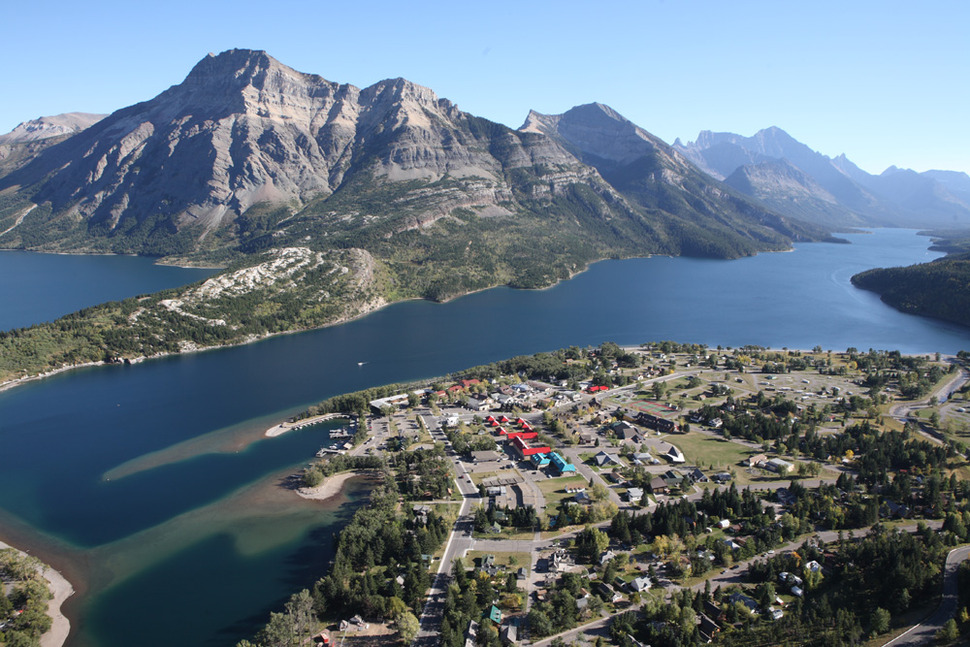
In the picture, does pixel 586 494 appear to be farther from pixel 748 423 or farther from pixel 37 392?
pixel 37 392

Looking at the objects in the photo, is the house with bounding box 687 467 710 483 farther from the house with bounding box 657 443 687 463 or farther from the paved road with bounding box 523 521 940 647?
the paved road with bounding box 523 521 940 647

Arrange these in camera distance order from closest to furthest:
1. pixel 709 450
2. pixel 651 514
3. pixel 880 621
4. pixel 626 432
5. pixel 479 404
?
pixel 880 621 < pixel 651 514 < pixel 709 450 < pixel 626 432 < pixel 479 404

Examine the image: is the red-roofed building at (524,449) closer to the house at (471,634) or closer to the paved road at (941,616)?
the house at (471,634)

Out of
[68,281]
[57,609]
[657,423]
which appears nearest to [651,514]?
[657,423]

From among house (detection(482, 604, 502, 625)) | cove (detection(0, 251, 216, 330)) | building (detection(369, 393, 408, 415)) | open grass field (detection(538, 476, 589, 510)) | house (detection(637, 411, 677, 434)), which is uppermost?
cove (detection(0, 251, 216, 330))

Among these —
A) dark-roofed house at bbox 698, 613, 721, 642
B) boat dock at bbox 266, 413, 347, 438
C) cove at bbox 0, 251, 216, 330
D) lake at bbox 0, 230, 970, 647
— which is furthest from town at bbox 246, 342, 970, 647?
cove at bbox 0, 251, 216, 330

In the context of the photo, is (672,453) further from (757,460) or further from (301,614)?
(301,614)

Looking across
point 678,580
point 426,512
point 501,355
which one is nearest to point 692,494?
point 678,580
